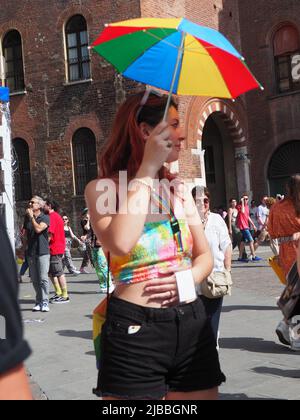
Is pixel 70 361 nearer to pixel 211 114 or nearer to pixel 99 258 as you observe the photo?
pixel 99 258

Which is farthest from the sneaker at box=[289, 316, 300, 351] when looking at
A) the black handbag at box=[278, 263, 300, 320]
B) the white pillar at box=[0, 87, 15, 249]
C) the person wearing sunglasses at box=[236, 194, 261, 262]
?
the person wearing sunglasses at box=[236, 194, 261, 262]

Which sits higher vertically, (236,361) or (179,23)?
(179,23)

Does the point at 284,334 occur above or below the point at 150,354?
below

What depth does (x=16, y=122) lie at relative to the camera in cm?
2227

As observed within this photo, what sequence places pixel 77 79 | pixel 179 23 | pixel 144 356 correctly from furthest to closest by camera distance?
1. pixel 77 79
2. pixel 179 23
3. pixel 144 356

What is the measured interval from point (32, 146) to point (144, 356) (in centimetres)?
2019

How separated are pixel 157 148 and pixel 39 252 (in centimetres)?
786

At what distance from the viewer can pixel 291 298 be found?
5.35m

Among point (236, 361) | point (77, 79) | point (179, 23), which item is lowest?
point (236, 361)

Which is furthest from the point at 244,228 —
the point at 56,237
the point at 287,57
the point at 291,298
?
the point at 291,298

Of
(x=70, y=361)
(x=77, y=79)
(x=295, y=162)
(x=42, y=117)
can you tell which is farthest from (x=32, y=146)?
(x=70, y=361)

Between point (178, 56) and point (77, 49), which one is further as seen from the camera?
point (77, 49)

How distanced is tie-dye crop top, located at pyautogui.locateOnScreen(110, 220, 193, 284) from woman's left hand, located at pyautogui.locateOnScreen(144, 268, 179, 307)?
1.3 inches

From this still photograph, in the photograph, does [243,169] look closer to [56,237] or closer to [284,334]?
[56,237]
